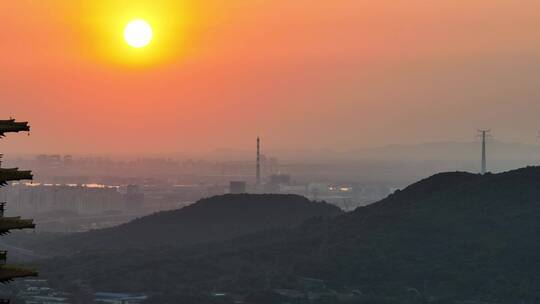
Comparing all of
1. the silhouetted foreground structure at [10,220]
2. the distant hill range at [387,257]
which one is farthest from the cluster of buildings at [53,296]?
the silhouetted foreground structure at [10,220]

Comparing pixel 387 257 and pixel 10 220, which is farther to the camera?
pixel 387 257

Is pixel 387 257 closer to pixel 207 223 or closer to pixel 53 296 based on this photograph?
pixel 53 296

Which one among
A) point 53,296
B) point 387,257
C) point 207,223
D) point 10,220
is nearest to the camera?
point 10,220

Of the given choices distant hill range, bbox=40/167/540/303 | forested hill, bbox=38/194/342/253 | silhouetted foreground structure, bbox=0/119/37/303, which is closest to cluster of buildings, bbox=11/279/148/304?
distant hill range, bbox=40/167/540/303

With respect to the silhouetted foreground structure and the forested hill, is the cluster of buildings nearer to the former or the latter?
the forested hill

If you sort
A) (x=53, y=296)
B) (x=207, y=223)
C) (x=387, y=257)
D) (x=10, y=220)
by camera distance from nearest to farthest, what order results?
1. (x=10, y=220)
2. (x=53, y=296)
3. (x=387, y=257)
4. (x=207, y=223)

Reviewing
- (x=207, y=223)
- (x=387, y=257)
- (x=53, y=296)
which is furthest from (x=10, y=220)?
(x=207, y=223)

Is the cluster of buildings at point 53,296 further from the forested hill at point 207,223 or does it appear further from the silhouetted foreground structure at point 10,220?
the silhouetted foreground structure at point 10,220
